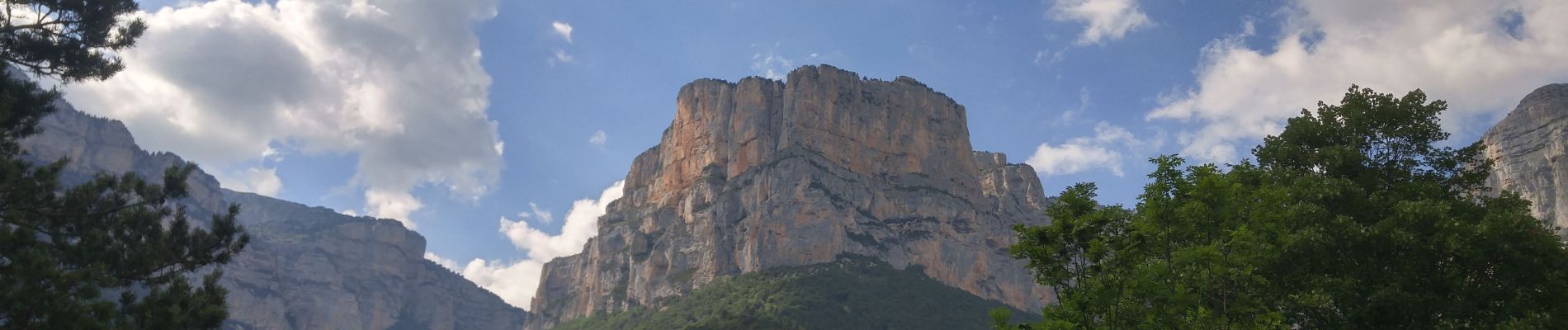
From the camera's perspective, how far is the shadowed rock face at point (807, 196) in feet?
459

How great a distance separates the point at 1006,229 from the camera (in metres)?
165

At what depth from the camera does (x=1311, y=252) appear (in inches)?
837

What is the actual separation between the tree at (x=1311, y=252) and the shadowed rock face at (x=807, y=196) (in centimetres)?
11240

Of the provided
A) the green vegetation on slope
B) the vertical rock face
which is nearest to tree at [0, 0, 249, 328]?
the green vegetation on slope

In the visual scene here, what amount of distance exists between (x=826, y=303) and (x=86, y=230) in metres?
95.0

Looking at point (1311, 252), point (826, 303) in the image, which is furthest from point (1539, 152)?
point (1311, 252)

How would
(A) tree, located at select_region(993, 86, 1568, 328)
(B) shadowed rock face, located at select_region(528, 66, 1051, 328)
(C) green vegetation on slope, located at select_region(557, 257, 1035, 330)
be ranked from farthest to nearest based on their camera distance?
(B) shadowed rock face, located at select_region(528, 66, 1051, 328), (C) green vegetation on slope, located at select_region(557, 257, 1035, 330), (A) tree, located at select_region(993, 86, 1568, 328)

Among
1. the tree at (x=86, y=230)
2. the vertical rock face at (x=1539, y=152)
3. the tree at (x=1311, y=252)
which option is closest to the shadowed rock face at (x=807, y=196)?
the vertical rock face at (x=1539, y=152)

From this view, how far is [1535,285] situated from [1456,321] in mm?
2617

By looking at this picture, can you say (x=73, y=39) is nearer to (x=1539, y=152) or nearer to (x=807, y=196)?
(x=807, y=196)

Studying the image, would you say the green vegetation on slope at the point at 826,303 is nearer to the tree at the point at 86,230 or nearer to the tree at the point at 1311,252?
the tree at the point at 86,230

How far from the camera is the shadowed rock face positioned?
14000cm

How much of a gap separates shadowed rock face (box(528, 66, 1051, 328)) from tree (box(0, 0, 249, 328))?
10888 cm

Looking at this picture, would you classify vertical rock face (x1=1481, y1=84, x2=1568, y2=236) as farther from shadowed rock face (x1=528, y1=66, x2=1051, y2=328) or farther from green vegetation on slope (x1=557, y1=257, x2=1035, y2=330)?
green vegetation on slope (x1=557, y1=257, x2=1035, y2=330)
